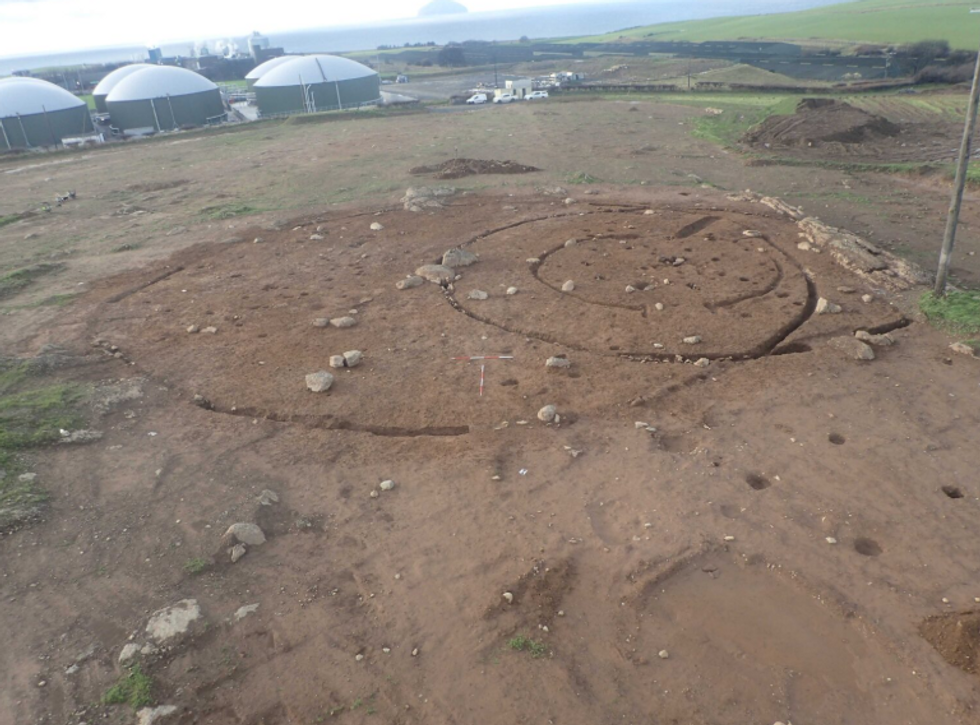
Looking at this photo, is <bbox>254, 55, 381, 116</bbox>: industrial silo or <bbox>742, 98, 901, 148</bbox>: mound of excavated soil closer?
<bbox>742, 98, 901, 148</bbox>: mound of excavated soil

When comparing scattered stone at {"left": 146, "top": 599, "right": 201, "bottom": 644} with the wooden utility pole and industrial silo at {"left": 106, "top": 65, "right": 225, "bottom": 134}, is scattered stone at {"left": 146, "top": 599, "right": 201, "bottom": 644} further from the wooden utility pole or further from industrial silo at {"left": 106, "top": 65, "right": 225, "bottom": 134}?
industrial silo at {"left": 106, "top": 65, "right": 225, "bottom": 134}

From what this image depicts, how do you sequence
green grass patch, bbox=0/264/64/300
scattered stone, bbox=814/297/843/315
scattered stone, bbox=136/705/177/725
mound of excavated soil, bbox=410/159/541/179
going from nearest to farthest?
1. scattered stone, bbox=136/705/177/725
2. scattered stone, bbox=814/297/843/315
3. green grass patch, bbox=0/264/64/300
4. mound of excavated soil, bbox=410/159/541/179

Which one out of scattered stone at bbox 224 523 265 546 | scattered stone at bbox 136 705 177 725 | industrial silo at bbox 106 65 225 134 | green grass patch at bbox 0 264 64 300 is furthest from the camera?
industrial silo at bbox 106 65 225 134

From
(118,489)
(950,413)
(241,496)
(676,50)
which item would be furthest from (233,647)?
(676,50)

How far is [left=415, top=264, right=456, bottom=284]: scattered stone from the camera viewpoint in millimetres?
14273

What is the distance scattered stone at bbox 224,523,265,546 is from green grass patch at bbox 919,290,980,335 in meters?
11.5

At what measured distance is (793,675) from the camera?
5633 mm

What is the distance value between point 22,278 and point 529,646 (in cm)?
1634

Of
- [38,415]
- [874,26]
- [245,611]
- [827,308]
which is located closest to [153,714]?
[245,611]

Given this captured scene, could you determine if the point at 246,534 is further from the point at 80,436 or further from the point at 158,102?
the point at 158,102

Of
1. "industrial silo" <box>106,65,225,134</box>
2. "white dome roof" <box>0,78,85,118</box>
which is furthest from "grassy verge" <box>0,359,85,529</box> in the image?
"industrial silo" <box>106,65,225,134</box>

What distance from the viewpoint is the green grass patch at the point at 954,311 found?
35.6ft

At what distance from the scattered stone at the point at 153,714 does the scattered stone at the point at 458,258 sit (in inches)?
431

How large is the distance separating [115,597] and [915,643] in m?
7.85
